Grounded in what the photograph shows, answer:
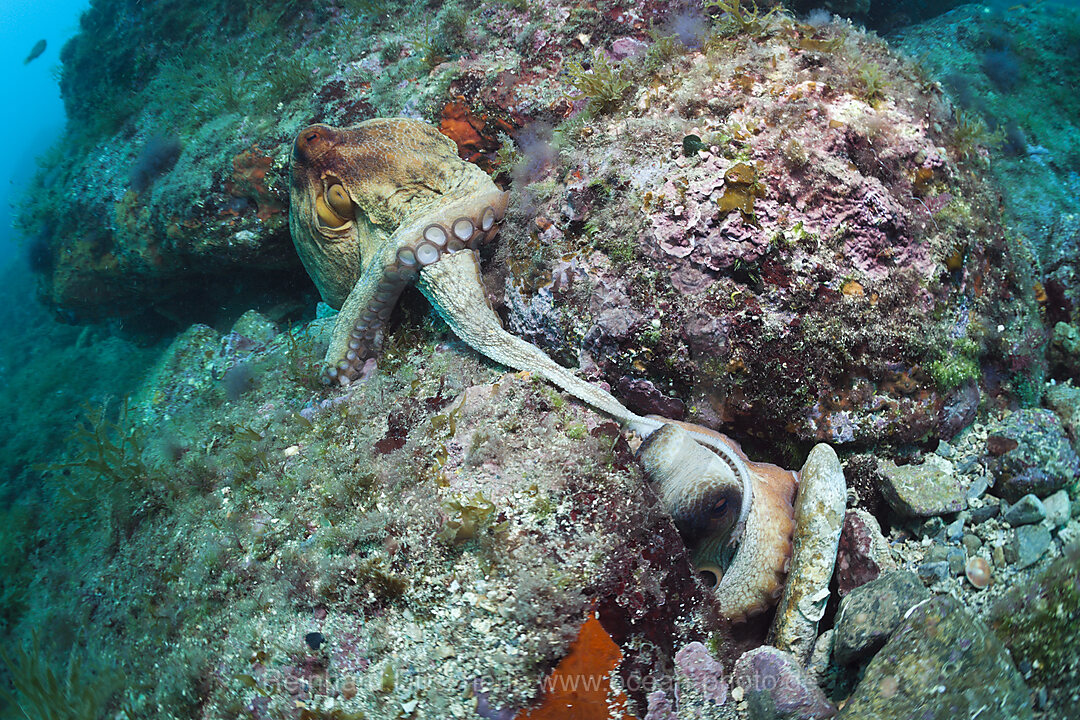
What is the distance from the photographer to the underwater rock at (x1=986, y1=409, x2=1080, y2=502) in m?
2.74

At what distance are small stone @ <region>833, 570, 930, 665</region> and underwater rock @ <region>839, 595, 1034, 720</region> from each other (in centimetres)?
12

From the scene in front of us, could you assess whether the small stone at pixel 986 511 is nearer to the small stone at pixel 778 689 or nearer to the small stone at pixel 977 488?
the small stone at pixel 977 488

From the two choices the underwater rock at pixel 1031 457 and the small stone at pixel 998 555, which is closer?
the small stone at pixel 998 555

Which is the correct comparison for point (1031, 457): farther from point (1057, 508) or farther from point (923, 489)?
point (923, 489)

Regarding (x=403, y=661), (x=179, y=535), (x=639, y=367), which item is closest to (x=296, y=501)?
(x=179, y=535)

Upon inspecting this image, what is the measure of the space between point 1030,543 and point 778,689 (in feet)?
5.17

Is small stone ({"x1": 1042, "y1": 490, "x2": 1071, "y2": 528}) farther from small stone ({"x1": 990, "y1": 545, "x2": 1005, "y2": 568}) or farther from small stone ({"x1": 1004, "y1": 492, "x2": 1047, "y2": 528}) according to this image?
small stone ({"x1": 990, "y1": 545, "x2": 1005, "y2": 568})

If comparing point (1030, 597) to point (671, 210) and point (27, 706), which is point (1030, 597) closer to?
point (671, 210)

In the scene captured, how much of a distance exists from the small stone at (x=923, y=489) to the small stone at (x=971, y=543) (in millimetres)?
145

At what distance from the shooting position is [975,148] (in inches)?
139

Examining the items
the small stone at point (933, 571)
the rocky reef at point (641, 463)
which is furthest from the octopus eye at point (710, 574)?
the small stone at point (933, 571)

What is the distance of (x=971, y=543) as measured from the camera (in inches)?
107

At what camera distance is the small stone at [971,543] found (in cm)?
270

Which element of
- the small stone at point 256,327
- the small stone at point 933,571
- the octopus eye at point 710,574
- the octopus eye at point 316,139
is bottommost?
the small stone at point 256,327
